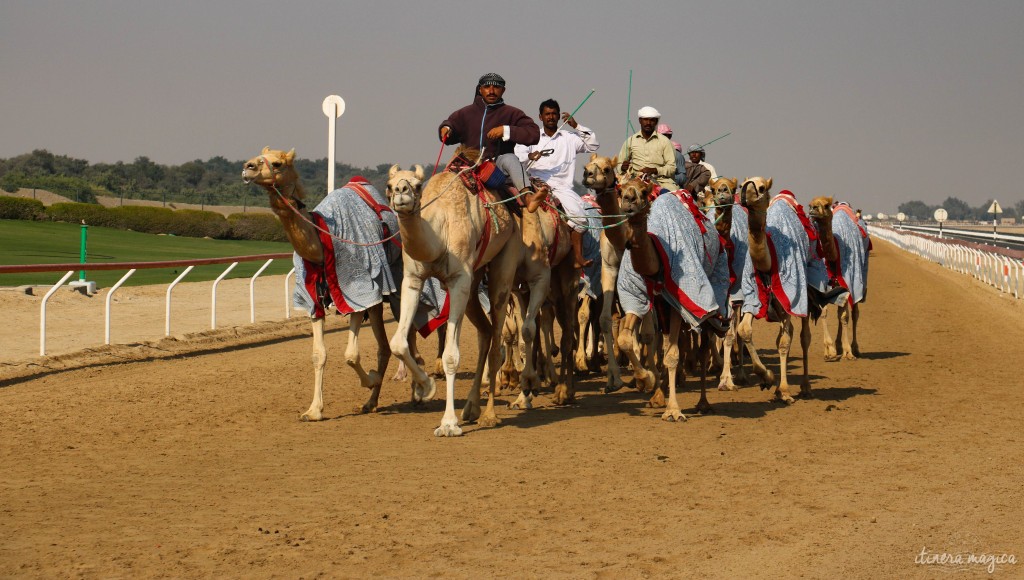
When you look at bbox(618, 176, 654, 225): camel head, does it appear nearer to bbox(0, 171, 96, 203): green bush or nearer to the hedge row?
the hedge row

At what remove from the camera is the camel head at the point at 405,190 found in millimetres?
9648

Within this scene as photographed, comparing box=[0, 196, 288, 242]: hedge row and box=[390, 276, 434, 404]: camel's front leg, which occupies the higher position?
box=[0, 196, 288, 242]: hedge row

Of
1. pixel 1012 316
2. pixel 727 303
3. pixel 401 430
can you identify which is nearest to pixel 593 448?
pixel 401 430

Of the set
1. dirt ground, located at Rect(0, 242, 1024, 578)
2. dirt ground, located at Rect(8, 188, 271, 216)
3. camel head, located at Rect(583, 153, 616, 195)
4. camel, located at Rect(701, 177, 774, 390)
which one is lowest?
dirt ground, located at Rect(0, 242, 1024, 578)

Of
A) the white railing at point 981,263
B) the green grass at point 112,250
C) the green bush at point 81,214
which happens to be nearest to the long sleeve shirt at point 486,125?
the green grass at point 112,250

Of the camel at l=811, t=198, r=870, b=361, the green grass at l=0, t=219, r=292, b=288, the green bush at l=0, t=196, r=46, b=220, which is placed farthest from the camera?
the green bush at l=0, t=196, r=46, b=220

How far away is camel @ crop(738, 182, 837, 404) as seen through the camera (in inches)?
489

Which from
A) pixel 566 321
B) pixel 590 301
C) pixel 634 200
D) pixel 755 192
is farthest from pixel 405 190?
pixel 590 301

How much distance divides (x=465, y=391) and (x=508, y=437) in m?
3.44

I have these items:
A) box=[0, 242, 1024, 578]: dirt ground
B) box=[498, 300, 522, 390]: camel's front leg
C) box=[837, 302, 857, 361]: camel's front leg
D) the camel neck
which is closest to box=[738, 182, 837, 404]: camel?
box=[0, 242, 1024, 578]: dirt ground

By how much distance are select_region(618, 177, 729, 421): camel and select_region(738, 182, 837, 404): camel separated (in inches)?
35.0

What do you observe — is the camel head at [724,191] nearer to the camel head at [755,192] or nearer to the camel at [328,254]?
the camel head at [755,192]

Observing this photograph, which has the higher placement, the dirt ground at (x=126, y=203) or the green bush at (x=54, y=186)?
the green bush at (x=54, y=186)

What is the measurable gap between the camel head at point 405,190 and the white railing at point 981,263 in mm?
24269
